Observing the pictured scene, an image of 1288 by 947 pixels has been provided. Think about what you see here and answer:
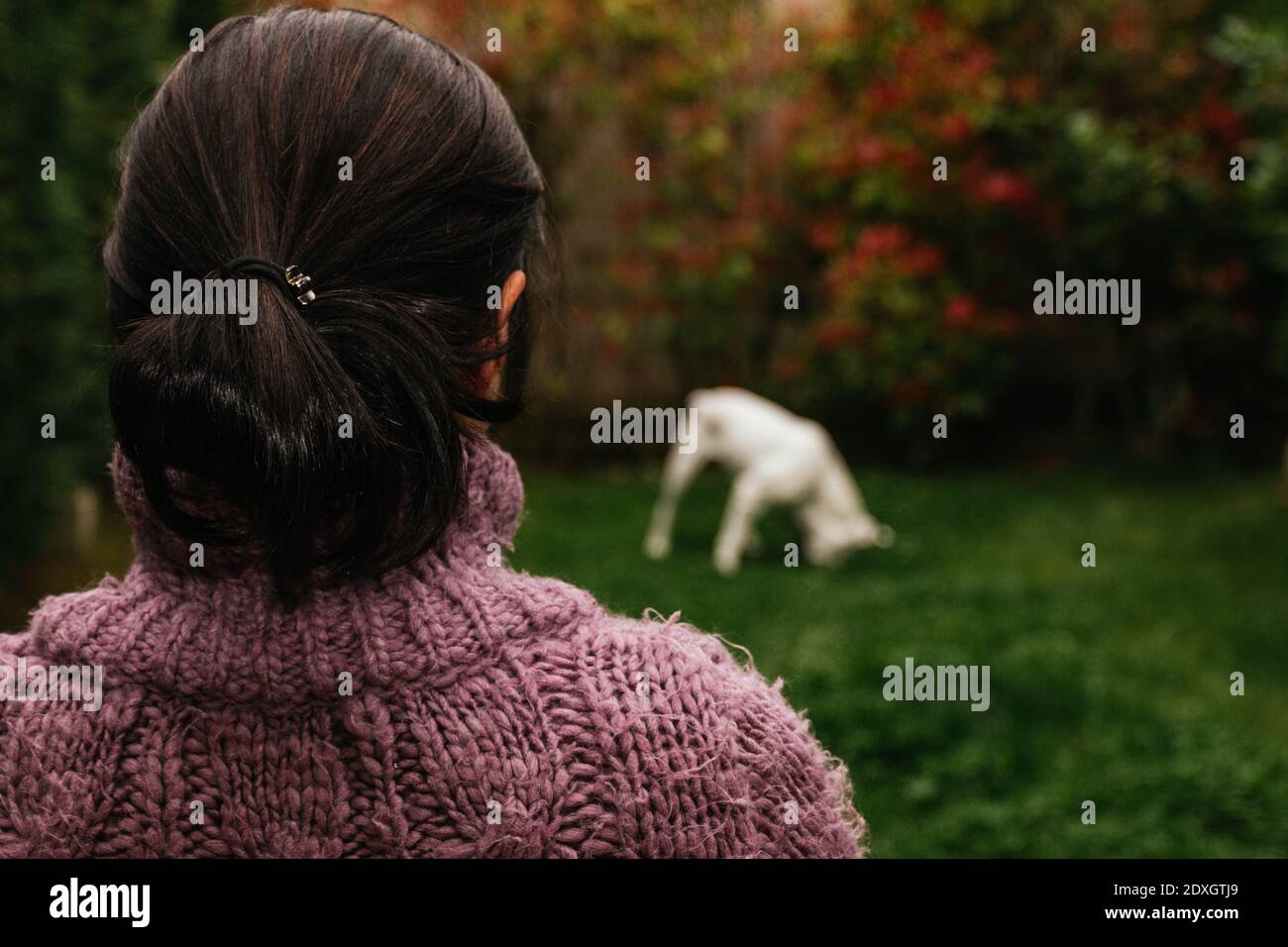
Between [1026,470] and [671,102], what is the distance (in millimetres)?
3383

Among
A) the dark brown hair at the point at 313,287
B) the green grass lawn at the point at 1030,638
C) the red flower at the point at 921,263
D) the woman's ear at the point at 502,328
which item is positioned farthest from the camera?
the red flower at the point at 921,263

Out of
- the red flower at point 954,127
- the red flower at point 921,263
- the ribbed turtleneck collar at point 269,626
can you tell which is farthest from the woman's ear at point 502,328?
the red flower at point 954,127

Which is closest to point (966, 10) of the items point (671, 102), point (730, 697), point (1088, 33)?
point (1088, 33)

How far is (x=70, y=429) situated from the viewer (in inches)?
199

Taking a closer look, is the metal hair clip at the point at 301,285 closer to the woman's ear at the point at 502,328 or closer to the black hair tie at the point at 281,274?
the black hair tie at the point at 281,274

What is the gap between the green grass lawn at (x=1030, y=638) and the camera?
3.41 metres

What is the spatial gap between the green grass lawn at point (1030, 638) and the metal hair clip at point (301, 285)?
8.71ft

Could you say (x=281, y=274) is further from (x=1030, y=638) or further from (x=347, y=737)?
(x=1030, y=638)

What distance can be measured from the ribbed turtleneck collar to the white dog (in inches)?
186

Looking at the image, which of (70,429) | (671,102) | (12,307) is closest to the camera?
(12,307)

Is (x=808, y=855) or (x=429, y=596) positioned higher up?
(x=429, y=596)

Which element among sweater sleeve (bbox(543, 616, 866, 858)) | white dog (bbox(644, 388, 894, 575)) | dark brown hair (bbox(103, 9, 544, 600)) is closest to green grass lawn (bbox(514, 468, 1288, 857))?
white dog (bbox(644, 388, 894, 575))

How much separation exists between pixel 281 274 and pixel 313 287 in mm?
27
